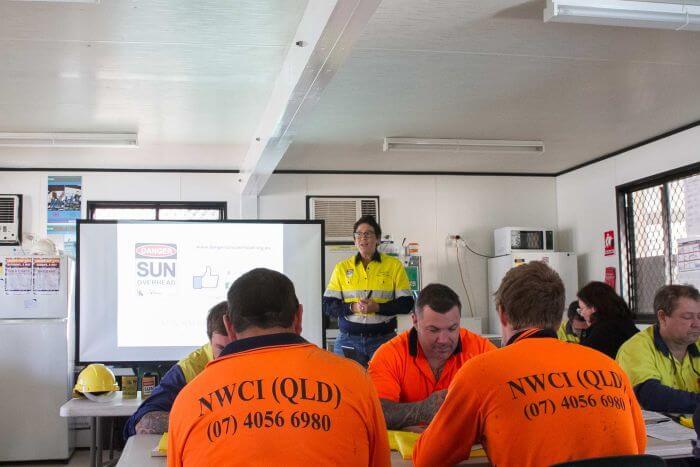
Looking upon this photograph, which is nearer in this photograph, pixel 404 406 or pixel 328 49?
pixel 404 406

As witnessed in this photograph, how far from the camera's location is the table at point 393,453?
2.15 m

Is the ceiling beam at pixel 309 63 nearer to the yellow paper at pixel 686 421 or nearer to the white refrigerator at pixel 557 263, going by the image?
the yellow paper at pixel 686 421

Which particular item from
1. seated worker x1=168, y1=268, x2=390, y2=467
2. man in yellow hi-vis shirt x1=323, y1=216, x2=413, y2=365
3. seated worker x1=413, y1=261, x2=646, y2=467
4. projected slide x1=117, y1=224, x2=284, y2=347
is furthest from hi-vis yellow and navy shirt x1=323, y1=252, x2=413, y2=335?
seated worker x1=168, y1=268, x2=390, y2=467

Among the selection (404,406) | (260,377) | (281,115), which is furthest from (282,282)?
(281,115)

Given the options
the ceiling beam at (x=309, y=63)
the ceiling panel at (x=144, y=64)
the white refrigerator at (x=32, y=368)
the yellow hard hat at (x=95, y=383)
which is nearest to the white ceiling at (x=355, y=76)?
the ceiling panel at (x=144, y=64)

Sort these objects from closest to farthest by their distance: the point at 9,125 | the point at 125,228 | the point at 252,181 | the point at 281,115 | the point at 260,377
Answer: the point at 260,377
the point at 281,115
the point at 125,228
the point at 9,125
the point at 252,181

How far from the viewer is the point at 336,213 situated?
7.44 metres

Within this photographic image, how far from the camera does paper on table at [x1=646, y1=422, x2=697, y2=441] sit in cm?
240

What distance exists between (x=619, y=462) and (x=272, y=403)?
0.75 metres

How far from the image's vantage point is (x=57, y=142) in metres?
5.93

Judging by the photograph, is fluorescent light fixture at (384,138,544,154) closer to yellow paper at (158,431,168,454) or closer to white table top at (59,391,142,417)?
white table top at (59,391,142,417)

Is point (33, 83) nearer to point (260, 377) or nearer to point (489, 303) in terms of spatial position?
point (260, 377)

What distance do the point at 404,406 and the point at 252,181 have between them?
419 centimetres

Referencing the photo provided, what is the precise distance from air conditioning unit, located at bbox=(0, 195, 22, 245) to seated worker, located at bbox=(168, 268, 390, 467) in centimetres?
588
